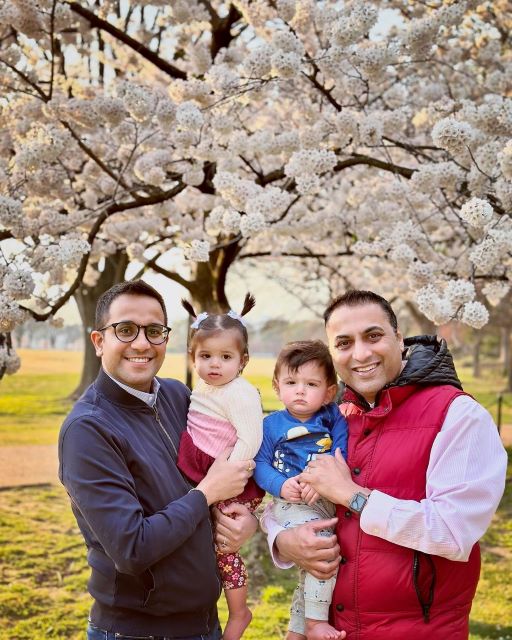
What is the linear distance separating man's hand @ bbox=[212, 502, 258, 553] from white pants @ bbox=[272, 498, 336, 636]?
120 millimetres

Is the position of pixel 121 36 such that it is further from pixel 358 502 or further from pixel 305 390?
pixel 358 502

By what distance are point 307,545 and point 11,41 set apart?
5284 mm

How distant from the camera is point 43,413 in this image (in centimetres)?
1670

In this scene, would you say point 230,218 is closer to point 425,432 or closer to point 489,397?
point 425,432

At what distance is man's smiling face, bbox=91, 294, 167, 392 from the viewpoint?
228cm

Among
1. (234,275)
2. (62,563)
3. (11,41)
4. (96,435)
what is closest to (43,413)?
(234,275)

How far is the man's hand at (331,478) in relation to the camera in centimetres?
215

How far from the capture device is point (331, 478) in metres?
2.19

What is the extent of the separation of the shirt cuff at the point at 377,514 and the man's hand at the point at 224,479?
464mm

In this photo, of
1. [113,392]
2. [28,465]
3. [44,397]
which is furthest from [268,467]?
[44,397]

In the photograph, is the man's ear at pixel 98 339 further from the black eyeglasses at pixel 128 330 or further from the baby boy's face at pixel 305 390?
the baby boy's face at pixel 305 390

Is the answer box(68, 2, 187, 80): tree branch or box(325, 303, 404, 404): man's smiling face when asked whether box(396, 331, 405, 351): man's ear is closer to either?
box(325, 303, 404, 404): man's smiling face

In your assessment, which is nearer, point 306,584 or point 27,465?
point 306,584

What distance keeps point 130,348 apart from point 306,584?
1026 millimetres
